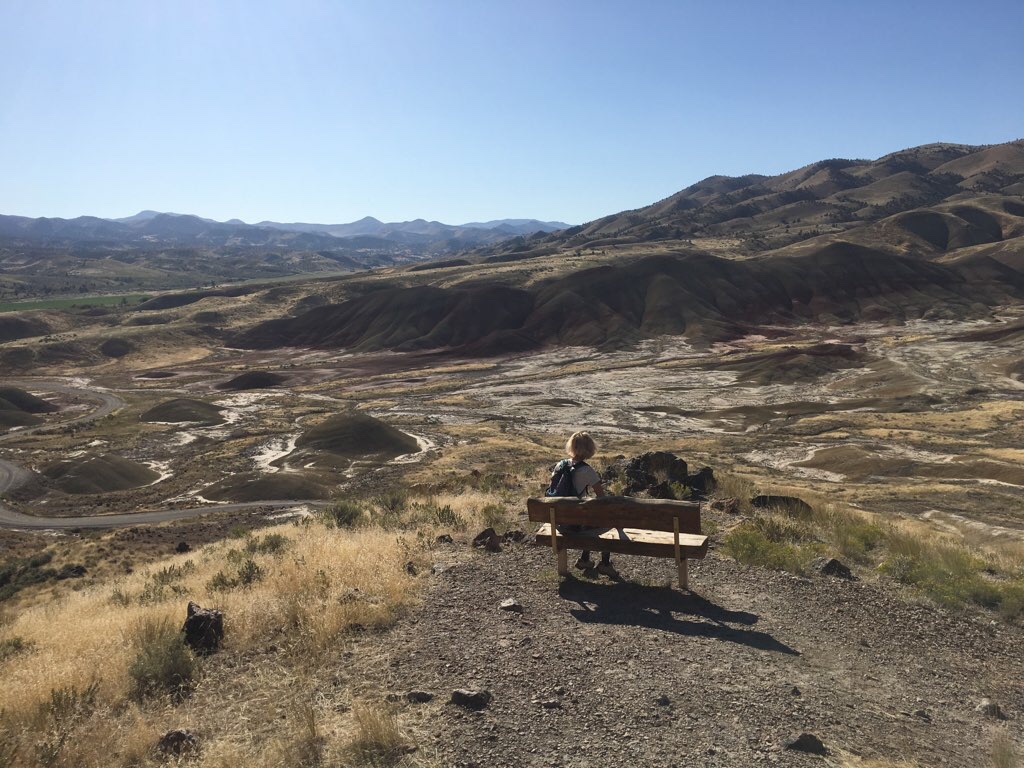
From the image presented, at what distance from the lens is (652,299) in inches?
4555

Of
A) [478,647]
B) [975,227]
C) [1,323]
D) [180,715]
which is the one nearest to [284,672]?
[180,715]

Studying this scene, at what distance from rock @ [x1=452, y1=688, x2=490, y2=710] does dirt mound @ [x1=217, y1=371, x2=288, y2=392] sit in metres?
88.1

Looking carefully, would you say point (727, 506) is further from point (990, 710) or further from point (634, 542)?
point (990, 710)

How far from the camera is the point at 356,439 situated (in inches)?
2010

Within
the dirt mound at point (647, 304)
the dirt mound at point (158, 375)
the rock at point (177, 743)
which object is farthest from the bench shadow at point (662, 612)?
the dirt mound at point (158, 375)

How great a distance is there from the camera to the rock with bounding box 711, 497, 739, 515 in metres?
13.9

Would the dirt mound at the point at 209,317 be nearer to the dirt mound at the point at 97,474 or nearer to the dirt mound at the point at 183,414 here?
the dirt mound at the point at 183,414

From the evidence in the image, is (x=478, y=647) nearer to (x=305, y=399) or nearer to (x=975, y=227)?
(x=305, y=399)

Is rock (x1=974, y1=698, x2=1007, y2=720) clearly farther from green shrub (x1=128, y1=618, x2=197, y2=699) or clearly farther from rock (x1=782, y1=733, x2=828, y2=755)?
green shrub (x1=128, y1=618, x2=197, y2=699)

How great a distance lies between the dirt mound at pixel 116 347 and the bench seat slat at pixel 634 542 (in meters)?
128

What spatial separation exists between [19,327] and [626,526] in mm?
160796

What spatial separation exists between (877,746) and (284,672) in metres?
5.65

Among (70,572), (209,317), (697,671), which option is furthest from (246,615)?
(209,317)

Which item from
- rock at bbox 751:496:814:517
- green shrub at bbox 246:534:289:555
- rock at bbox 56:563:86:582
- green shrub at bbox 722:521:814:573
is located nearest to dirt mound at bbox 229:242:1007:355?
rock at bbox 56:563:86:582
